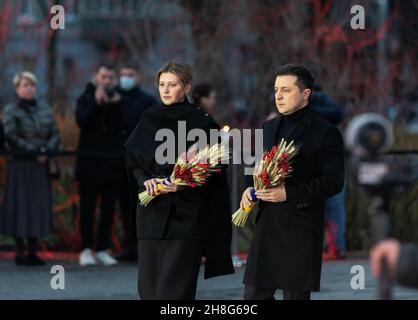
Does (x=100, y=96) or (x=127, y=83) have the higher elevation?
(x=127, y=83)

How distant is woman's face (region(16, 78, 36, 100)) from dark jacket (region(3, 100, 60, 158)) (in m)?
0.06

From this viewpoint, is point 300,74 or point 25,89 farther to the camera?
point 25,89

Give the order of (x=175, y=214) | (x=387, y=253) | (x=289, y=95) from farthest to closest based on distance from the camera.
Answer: (x=175, y=214), (x=289, y=95), (x=387, y=253)

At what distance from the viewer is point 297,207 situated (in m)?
7.01

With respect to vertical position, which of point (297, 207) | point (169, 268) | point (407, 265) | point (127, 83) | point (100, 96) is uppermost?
point (127, 83)

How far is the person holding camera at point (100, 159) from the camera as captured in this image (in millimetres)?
11414

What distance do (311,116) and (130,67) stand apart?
500cm

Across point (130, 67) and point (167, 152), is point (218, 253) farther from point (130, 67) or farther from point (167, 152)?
point (130, 67)

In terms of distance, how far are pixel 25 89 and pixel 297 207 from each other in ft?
16.4

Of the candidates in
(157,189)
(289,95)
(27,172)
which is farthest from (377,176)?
(27,172)

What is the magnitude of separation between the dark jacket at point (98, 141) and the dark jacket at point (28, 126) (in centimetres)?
30

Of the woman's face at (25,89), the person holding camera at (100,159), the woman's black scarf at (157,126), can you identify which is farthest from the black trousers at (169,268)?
the woman's face at (25,89)

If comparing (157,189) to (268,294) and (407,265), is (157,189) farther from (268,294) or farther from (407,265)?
(407,265)

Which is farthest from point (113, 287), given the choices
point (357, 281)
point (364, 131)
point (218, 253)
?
point (364, 131)
